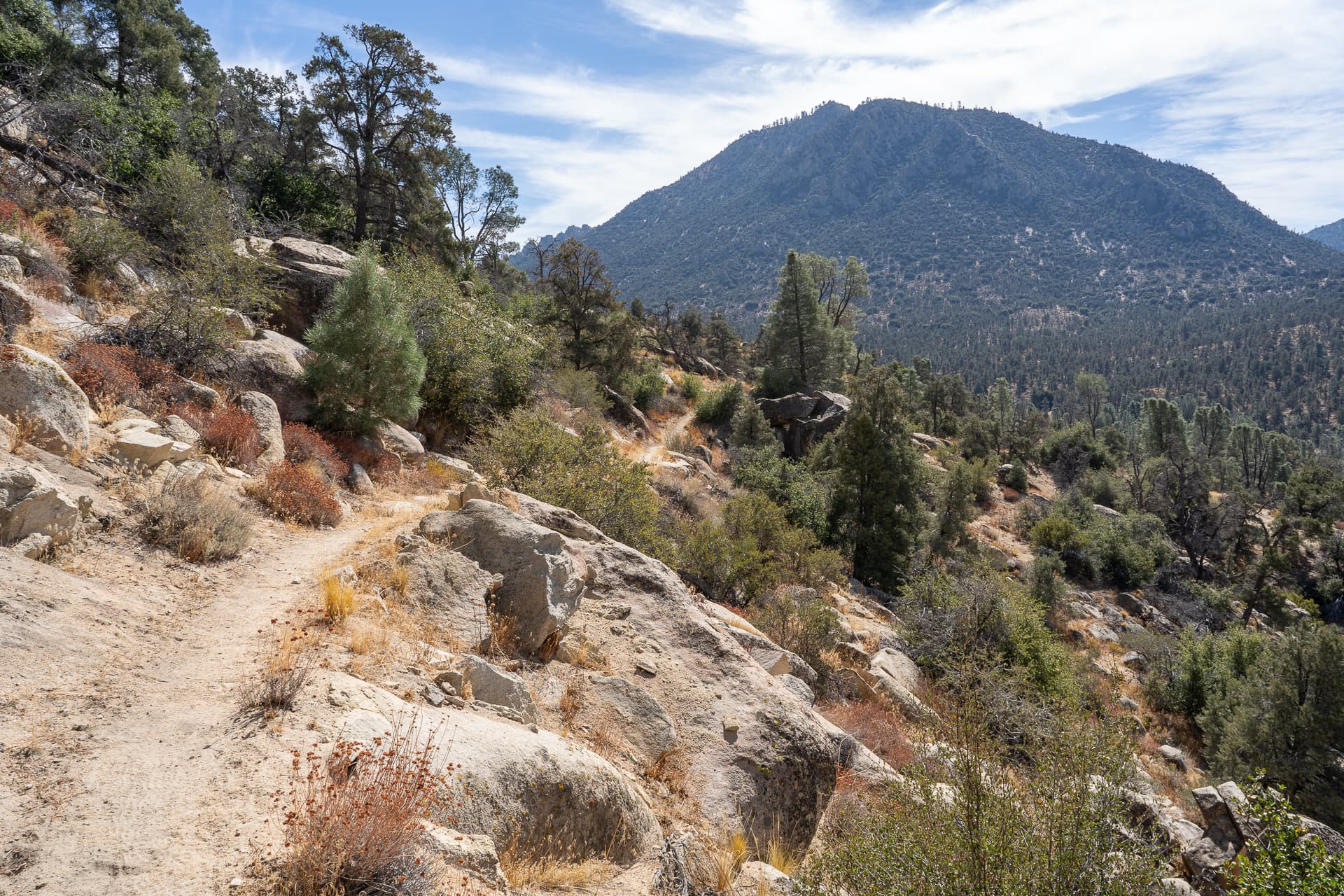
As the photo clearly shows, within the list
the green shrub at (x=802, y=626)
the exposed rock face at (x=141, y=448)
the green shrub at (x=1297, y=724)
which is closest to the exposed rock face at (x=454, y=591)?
the exposed rock face at (x=141, y=448)

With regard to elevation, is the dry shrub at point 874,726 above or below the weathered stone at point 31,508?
below

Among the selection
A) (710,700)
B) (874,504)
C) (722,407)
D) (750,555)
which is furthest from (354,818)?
(722,407)

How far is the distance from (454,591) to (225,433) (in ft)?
20.3

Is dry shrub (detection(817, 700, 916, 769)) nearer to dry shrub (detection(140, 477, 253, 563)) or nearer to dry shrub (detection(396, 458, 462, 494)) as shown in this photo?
dry shrub (detection(140, 477, 253, 563))

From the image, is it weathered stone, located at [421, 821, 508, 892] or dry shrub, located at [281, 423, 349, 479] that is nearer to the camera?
weathered stone, located at [421, 821, 508, 892]

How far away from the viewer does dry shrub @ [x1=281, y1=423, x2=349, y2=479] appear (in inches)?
454

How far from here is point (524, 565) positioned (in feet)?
23.5

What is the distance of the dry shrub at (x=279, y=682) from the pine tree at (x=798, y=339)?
35.2 meters

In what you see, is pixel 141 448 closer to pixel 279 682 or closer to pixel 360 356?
pixel 279 682

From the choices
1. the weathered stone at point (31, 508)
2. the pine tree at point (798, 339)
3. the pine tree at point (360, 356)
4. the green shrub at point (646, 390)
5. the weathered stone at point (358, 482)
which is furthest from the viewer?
the pine tree at point (798, 339)

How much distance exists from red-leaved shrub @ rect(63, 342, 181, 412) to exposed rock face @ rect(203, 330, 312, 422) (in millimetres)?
1457

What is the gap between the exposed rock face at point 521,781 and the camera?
4.18m

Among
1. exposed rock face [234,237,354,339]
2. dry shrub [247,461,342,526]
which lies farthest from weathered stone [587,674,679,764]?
exposed rock face [234,237,354,339]

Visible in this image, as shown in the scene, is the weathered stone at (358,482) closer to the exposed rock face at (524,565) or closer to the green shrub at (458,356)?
the green shrub at (458,356)
